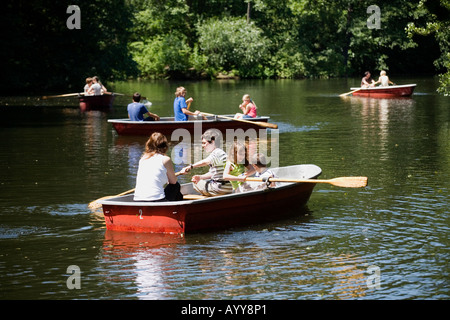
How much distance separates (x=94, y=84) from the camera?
3391cm

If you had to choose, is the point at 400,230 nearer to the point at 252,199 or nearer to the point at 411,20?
the point at 252,199

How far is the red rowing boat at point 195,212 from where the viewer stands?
11336 mm

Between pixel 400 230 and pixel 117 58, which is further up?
pixel 117 58

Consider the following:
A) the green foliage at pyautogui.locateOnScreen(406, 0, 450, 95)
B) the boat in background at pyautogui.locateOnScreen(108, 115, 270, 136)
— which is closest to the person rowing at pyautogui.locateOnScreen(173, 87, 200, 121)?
the boat in background at pyautogui.locateOnScreen(108, 115, 270, 136)

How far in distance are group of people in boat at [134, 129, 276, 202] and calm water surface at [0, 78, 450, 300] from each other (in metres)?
0.69

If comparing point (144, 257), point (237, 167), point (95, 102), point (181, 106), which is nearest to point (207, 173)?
point (237, 167)

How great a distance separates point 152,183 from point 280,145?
979 cm

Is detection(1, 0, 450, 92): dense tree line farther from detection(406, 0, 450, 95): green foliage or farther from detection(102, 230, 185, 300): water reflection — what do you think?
detection(102, 230, 185, 300): water reflection

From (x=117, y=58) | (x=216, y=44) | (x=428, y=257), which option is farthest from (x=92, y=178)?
(x=216, y=44)

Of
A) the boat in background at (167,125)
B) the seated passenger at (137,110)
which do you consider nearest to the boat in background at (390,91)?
the boat in background at (167,125)

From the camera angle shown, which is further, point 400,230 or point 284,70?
point 284,70

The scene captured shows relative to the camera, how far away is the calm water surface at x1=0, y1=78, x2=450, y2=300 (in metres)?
9.12
